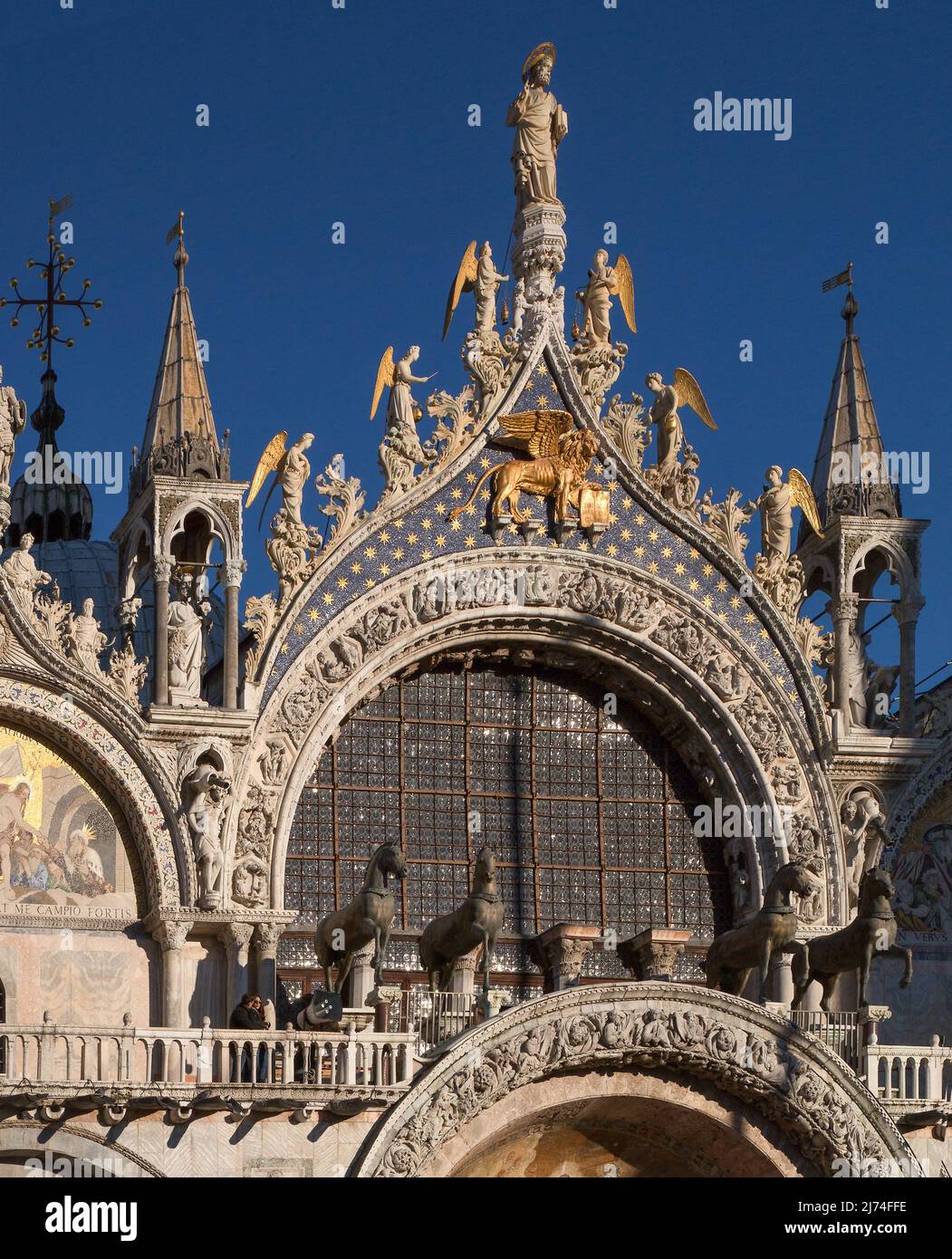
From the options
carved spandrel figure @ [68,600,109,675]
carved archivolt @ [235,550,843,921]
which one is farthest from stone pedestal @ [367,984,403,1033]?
carved spandrel figure @ [68,600,109,675]

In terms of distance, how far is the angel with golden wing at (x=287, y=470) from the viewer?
38.7 metres

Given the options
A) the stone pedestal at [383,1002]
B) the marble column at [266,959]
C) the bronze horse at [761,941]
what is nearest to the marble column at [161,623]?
the marble column at [266,959]

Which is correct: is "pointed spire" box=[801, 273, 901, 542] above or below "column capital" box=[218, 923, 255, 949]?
above

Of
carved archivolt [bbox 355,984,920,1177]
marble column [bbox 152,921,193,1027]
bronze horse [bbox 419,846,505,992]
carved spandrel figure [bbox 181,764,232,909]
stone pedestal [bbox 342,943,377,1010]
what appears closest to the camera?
carved archivolt [bbox 355,984,920,1177]

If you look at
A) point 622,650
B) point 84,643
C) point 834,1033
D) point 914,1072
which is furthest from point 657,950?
point 84,643

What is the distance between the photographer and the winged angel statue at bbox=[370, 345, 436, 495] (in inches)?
1547

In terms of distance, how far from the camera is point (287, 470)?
38.7 metres

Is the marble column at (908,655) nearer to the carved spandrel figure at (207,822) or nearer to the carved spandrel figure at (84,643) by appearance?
the carved spandrel figure at (207,822)

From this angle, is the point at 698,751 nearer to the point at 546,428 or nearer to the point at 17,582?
the point at 546,428

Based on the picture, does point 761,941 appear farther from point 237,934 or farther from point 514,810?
point 237,934

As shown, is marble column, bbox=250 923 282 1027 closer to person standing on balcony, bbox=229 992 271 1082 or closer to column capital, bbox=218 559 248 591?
person standing on balcony, bbox=229 992 271 1082

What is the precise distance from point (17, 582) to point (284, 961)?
534 cm

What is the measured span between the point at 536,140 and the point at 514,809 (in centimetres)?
835

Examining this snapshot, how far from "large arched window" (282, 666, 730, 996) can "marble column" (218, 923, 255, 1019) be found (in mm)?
1189
